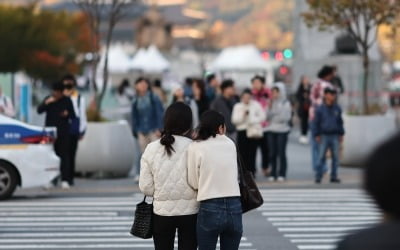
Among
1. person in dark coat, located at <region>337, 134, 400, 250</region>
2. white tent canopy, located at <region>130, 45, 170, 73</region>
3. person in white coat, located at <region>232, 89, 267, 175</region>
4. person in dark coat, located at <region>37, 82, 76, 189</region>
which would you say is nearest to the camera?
person in dark coat, located at <region>337, 134, 400, 250</region>

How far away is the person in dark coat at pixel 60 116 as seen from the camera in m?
17.8

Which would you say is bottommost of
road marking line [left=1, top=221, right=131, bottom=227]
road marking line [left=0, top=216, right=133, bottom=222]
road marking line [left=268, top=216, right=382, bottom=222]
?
road marking line [left=0, top=216, right=133, bottom=222]

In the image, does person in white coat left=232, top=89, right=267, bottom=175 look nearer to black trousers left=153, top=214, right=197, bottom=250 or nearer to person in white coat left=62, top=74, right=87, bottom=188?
person in white coat left=62, top=74, right=87, bottom=188

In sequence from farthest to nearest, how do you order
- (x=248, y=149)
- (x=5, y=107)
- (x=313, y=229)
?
(x=5, y=107)
(x=248, y=149)
(x=313, y=229)

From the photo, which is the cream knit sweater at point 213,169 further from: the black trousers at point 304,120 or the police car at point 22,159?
the black trousers at point 304,120

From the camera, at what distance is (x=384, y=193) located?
10.7ft

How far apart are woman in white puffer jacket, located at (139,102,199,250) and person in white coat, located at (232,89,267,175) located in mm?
10413

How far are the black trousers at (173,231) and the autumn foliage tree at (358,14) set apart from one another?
1414cm

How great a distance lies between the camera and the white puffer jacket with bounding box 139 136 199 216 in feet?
26.3

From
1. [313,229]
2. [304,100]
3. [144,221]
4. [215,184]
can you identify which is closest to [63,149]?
[313,229]

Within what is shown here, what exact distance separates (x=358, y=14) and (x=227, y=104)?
492 centimetres

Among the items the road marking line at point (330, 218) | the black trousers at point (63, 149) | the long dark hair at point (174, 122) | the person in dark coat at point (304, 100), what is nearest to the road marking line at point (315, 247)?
the road marking line at point (330, 218)

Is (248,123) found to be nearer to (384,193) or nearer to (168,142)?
(168,142)

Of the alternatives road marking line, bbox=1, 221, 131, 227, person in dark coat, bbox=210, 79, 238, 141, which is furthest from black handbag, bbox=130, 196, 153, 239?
person in dark coat, bbox=210, 79, 238, 141
